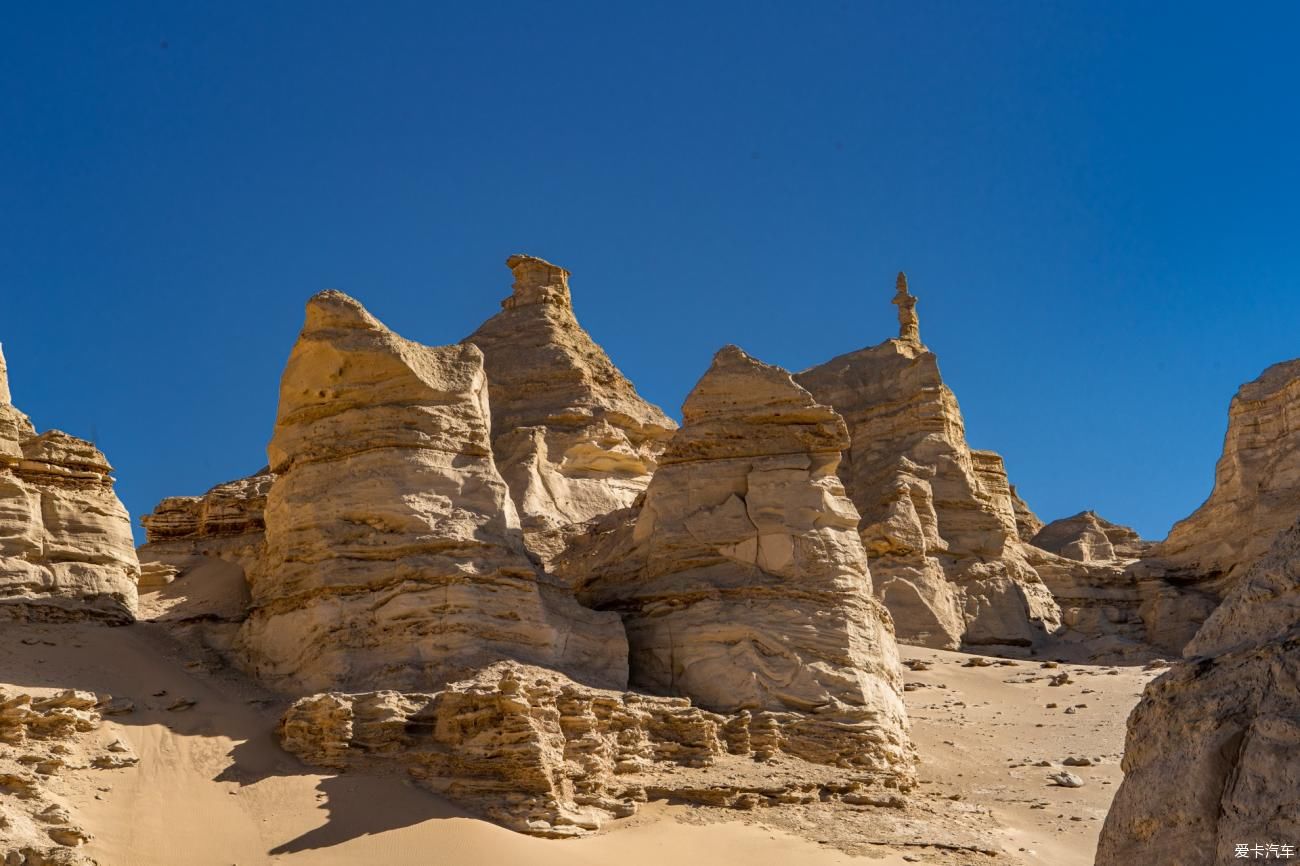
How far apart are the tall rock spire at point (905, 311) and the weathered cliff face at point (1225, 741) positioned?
42855 mm

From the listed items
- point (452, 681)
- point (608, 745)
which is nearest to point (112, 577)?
point (452, 681)

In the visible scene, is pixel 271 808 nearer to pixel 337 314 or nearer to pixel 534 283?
pixel 337 314

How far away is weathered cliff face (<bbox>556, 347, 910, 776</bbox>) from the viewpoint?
2288 cm

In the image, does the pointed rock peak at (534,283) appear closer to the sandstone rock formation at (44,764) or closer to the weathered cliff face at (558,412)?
the weathered cliff face at (558,412)

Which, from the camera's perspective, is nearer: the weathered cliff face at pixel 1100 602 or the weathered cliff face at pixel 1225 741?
the weathered cliff face at pixel 1225 741

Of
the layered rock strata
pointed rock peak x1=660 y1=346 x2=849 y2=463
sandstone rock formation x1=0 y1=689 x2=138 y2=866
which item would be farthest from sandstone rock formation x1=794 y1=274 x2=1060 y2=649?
sandstone rock formation x1=0 y1=689 x2=138 y2=866

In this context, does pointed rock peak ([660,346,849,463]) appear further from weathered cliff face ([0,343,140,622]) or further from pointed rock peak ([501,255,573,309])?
pointed rock peak ([501,255,573,309])

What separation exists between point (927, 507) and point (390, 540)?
21.9m

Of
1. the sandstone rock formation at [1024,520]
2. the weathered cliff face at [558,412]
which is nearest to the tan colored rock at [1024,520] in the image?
the sandstone rock formation at [1024,520]

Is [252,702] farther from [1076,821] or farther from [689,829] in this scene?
[1076,821]

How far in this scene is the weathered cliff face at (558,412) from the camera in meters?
38.7

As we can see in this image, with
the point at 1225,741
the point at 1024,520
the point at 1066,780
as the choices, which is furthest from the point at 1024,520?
the point at 1225,741

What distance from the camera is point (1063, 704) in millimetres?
30797

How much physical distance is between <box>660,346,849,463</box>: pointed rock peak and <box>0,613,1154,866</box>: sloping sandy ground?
551 cm
